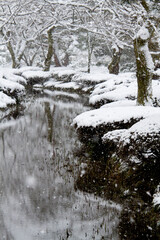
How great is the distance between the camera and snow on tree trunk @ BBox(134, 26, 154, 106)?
7562 mm

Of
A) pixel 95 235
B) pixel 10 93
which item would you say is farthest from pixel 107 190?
pixel 10 93

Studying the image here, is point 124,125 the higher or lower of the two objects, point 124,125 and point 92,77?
the higher

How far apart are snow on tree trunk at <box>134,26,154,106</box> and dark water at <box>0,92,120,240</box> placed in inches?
119

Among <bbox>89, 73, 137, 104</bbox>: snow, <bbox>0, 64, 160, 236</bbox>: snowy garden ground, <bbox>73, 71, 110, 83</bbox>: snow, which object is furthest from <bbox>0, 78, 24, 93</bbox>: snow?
<bbox>73, 71, 110, 83</bbox>: snow

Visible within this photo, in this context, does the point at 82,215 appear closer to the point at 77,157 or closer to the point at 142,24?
the point at 77,157

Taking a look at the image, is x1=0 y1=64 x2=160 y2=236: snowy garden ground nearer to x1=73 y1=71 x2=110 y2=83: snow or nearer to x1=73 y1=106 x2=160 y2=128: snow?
x1=73 y1=106 x2=160 y2=128: snow

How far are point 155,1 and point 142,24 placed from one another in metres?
2.89

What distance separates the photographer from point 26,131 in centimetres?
922

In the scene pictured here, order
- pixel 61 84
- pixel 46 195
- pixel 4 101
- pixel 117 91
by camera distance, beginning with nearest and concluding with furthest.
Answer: pixel 46 195 → pixel 4 101 → pixel 117 91 → pixel 61 84

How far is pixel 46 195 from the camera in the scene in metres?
4.96

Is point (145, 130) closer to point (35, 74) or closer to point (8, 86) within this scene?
point (8, 86)

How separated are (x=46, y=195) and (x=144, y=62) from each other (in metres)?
5.46

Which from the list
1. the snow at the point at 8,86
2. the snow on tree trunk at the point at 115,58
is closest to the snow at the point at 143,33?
the snow at the point at 8,86

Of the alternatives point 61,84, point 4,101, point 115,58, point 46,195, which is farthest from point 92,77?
point 46,195
